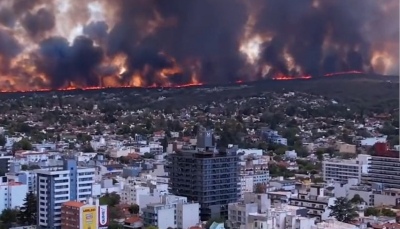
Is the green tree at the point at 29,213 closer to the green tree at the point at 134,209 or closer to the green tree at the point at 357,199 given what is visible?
the green tree at the point at 134,209

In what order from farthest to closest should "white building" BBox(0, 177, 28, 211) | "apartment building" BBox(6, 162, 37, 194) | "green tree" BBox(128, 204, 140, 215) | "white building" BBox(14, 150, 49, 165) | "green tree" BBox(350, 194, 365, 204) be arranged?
"white building" BBox(14, 150, 49, 165) < "apartment building" BBox(6, 162, 37, 194) < "green tree" BBox(350, 194, 365, 204) < "white building" BBox(0, 177, 28, 211) < "green tree" BBox(128, 204, 140, 215)

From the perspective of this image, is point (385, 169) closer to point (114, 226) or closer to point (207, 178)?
point (207, 178)

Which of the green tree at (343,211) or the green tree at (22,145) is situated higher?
the green tree at (22,145)

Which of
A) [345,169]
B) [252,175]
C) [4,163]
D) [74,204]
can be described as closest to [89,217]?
[74,204]

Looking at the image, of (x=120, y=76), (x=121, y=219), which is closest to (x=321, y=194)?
(x=121, y=219)

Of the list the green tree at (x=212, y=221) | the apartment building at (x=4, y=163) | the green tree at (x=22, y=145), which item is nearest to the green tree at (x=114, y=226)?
the green tree at (x=212, y=221)

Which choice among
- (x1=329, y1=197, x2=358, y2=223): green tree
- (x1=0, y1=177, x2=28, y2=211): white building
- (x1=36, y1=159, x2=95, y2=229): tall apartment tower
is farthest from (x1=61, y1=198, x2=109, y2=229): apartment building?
(x1=329, y1=197, x2=358, y2=223): green tree

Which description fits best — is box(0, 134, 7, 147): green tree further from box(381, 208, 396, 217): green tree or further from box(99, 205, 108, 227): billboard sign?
box(381, 208, 396, 217): green tree
